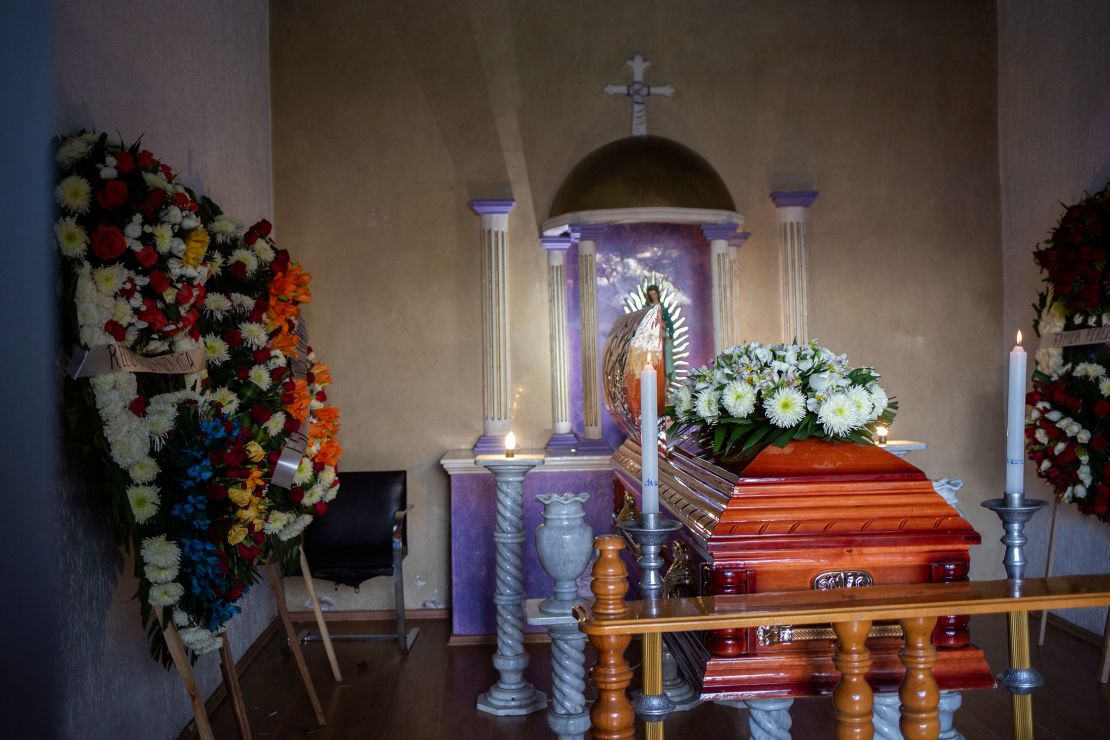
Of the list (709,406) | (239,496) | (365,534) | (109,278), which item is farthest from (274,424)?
(365,534)

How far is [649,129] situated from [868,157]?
136 cm

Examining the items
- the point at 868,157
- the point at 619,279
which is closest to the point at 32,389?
the point at 619,279

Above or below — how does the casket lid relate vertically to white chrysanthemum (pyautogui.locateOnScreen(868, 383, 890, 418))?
below

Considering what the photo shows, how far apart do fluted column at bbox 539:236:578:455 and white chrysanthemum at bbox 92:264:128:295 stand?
2.99m

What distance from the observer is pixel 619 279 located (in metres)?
5.55

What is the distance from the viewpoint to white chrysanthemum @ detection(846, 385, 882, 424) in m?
2.49

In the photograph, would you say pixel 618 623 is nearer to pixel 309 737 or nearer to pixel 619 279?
pixel 309 737

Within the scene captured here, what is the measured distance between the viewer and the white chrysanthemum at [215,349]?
10.3 ft

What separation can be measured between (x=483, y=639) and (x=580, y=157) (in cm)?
281

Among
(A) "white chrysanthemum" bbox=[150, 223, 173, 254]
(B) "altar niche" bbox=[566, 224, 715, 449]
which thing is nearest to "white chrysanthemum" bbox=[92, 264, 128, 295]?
(A) "white chrysanthemum" bbox=[150, 223, 173, 254]

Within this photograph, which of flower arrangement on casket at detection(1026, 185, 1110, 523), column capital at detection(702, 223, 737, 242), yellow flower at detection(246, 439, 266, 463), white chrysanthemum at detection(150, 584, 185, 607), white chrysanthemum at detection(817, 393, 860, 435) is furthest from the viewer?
column capital at detection(702, 223, 737, 242)

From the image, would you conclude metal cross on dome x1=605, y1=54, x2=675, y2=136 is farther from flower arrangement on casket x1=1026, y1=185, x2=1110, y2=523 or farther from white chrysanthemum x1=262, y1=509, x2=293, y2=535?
white chrysanthemum x1=262, y1=509, x2=293, y2=535

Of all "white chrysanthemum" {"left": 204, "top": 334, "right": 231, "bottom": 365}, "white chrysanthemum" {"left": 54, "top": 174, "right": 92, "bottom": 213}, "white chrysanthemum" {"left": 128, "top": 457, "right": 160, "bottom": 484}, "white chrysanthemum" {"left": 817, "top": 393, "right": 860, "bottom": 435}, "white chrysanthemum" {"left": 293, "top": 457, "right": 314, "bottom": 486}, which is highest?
"white chrysanthemum" {"left": 54, "top": 174, "right": 92, "bottom": 213}

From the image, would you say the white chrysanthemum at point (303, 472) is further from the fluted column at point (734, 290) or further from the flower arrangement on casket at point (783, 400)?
the fluted column at point (734, 290)
